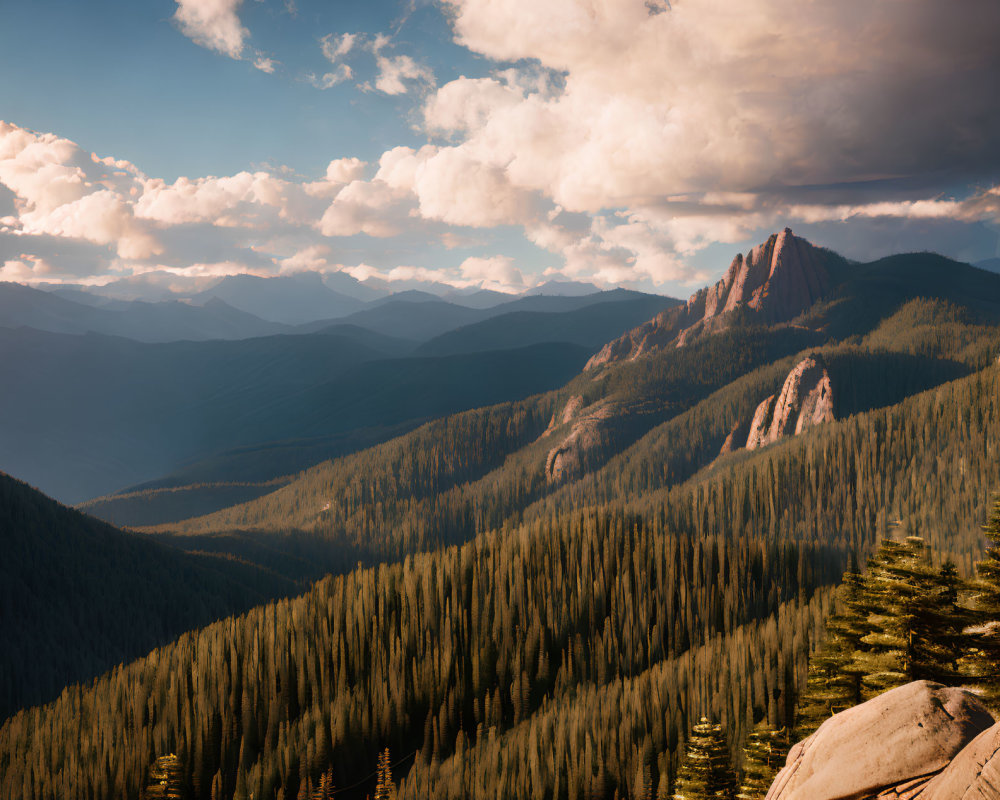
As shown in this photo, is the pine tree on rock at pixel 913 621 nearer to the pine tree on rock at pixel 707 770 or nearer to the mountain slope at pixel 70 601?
the pine tree on rock at pixel 707 770

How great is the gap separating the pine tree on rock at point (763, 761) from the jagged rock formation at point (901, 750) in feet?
51.6

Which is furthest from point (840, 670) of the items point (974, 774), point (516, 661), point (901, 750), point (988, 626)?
point (516, 661)

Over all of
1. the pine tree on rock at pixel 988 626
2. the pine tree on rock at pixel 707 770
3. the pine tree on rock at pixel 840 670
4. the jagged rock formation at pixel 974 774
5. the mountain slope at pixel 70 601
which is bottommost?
the mountain slope at pixel 70 601

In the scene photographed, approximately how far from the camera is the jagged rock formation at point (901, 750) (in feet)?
43.9

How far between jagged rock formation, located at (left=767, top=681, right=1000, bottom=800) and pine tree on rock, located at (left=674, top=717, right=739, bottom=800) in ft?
57.3

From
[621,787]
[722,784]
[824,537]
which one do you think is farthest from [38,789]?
[824,537]

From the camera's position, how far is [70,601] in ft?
563

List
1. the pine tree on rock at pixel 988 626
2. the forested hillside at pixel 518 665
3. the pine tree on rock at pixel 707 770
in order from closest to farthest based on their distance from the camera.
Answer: the pine tree on rock at pixel 988 626 < the pine tree on rock at pixel 707 770 < the forested hillside at pixel 518 665

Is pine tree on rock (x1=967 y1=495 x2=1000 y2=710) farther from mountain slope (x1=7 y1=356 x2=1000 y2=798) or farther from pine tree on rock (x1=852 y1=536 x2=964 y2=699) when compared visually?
mountain slope (x1=7 y1=356 x2=1000 y2=798)

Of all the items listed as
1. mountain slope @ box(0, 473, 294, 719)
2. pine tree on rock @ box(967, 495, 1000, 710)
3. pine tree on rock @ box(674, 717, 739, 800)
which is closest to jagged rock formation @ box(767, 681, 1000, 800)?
pine tree on rock @ box(967, 495, 1000, 710)

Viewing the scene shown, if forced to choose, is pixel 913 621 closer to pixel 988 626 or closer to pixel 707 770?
pixel 988 626

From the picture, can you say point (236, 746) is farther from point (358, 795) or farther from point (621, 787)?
point (621, 787)

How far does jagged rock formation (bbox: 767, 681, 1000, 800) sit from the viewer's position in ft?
43.9

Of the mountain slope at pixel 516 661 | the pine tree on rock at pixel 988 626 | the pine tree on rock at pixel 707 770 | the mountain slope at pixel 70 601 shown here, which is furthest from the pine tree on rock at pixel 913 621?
the mountain slope at pixel 70 601
